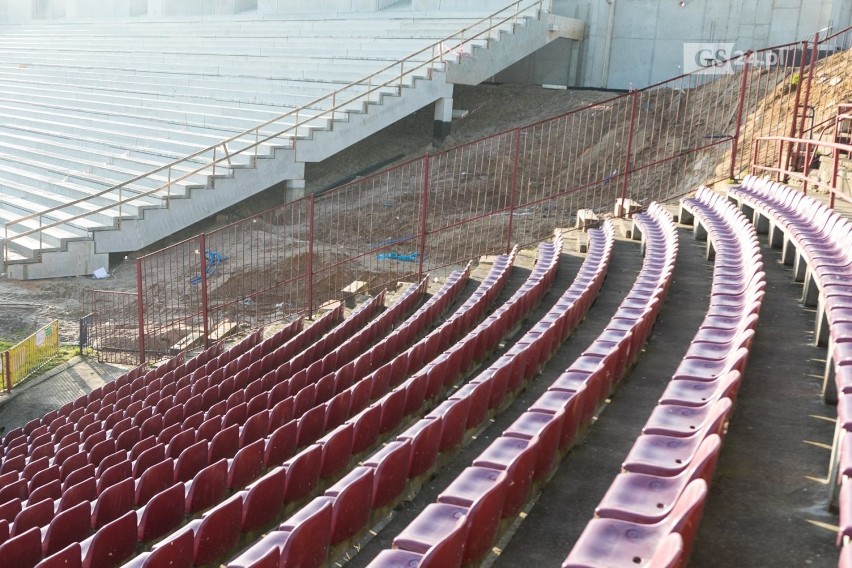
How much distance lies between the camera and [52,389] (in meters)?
10.4

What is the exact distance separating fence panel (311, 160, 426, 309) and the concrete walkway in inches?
125

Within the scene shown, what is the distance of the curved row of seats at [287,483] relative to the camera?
3.59m

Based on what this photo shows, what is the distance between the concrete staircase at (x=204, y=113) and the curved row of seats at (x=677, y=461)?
1182cm

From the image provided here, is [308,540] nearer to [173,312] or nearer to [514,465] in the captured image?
[514,465]

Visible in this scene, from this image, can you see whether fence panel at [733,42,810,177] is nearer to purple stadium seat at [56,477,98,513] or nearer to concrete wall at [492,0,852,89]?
concrete wall at [492,0,852,89]

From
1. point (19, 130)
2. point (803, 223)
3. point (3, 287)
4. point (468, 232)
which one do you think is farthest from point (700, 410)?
point (19, 130)

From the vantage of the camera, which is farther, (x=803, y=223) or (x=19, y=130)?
(x=19, y=130)

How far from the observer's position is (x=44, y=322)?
41.3ft

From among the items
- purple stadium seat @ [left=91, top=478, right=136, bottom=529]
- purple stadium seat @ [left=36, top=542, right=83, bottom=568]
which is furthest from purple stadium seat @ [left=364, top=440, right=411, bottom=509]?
purple stadium seat @ [left=91, top=478, right=136, bottom=529]

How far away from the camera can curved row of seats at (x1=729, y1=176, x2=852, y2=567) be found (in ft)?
10.2

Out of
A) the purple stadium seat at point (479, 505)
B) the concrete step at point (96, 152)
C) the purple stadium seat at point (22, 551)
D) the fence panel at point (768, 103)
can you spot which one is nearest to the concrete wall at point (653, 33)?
the fence panel at point (768, 103)

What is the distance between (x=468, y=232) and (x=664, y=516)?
11778 mm

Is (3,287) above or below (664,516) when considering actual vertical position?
below

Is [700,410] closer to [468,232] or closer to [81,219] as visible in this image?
[468,232]
